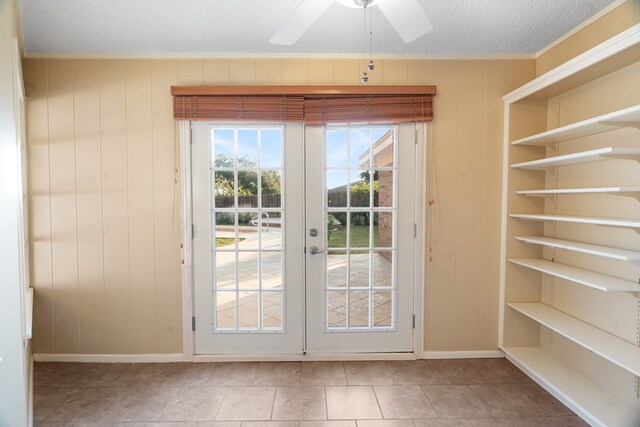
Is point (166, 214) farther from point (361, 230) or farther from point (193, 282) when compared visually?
point (361, 230)

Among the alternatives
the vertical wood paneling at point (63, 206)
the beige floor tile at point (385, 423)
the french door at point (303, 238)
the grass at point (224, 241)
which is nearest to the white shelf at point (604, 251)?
the french door at point (303, 238)

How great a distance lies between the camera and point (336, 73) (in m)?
2.52

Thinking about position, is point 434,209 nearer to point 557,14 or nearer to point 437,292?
point 437,292

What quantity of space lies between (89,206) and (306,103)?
1.91m

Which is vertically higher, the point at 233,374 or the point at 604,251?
the point at 604,251

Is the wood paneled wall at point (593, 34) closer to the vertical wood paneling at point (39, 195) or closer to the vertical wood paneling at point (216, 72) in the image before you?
the vertical wood paneling at point (216, 72)

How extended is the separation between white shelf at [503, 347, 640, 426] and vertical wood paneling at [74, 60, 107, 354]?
3308 mm

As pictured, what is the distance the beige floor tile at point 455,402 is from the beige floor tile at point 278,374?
3.07 feet

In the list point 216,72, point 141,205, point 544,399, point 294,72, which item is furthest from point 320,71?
point 544,399

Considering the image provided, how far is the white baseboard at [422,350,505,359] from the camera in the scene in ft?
8.52

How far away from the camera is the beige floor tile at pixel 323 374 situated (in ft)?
7.45

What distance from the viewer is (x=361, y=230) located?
2594mm

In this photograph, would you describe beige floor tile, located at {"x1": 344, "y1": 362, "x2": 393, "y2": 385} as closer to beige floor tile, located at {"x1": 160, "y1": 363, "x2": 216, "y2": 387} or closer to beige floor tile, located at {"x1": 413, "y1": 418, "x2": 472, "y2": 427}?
beige floor tile, located at {"x1": 413, "y1": 418, "x2": 472, "y2": 427}

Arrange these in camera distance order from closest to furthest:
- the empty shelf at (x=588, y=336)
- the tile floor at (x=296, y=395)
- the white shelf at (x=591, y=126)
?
the white shelf at (x=591, y=126)
the empty shelf at (x=588, y=336)
the tile floor at (x=296, y=395)
